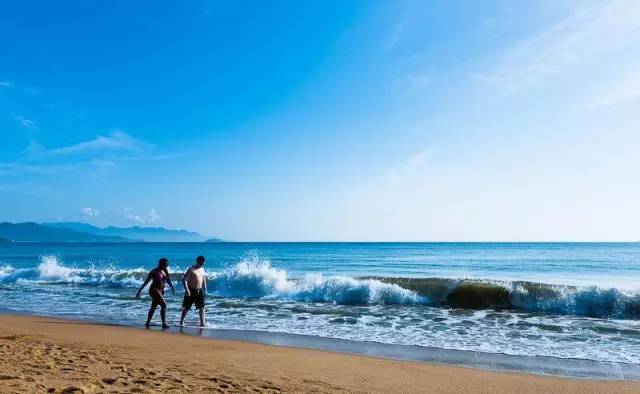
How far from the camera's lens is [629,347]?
1017 centimetres

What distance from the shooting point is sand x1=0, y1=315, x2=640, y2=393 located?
19.2ft

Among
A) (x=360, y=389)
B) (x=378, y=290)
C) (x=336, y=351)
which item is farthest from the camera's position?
(x=378, y=290)

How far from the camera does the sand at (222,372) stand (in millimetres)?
5855

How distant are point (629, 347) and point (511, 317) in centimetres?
453

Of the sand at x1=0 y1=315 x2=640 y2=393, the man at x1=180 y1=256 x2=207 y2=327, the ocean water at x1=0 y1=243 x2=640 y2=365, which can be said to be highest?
the man at x1=180 y1=256 x2=207 y2=327

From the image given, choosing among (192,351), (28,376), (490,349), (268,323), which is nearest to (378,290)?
(268,323)

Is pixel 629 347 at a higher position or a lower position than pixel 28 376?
lower

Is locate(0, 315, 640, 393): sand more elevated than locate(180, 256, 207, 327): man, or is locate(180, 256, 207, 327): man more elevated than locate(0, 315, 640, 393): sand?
locate(180, 256, 207, 327): man

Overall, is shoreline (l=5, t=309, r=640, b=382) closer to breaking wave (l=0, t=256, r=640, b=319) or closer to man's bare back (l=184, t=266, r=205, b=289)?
man's bare back (l=184, t=266, r=205, b=289)

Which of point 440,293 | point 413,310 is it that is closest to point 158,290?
point 413,310

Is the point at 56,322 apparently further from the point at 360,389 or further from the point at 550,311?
the point at 550,311

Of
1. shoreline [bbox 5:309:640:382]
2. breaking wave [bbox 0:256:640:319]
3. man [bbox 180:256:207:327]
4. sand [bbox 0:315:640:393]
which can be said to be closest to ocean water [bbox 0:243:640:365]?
breaking wave [bbox 0:256:640:319]

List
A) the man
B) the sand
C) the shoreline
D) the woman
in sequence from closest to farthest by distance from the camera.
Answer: the sand → the shoreline → the woman → the man

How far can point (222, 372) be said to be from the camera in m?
6.82
